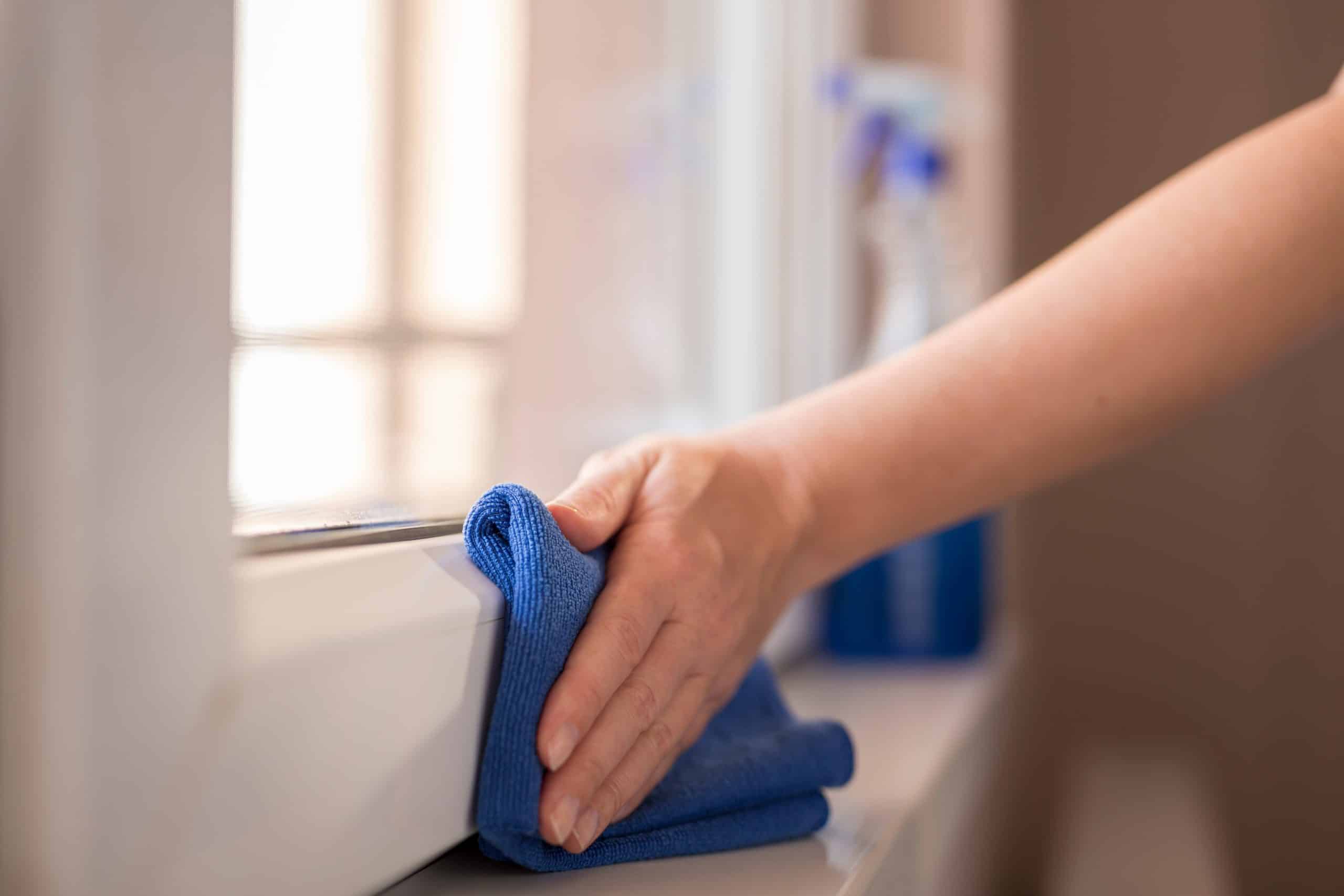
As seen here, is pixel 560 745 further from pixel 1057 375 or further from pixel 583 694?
pixel 1057 375

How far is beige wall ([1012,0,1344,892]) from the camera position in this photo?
57.7 inches

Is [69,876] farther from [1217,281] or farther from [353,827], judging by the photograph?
[1217,281]

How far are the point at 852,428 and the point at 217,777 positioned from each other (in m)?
0.31

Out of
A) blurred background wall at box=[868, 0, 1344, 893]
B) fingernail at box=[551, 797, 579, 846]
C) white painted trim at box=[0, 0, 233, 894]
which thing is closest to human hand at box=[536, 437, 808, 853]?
fingernail at box=[551, 797, 579, 846]

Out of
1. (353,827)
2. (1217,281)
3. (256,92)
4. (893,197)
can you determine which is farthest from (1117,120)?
(353,827)

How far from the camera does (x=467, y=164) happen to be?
0.62m

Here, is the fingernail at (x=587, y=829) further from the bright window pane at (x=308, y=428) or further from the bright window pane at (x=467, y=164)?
the bright window pane at (x=467, y=164)

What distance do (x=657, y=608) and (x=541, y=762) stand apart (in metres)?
0.07

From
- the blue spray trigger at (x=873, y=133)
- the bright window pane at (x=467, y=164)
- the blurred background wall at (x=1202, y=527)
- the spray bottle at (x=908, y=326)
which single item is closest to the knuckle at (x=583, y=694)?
the bright window pane at (x=467, y=164)

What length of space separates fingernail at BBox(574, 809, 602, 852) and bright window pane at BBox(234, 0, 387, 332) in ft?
0.66

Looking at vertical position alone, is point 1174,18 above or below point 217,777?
above

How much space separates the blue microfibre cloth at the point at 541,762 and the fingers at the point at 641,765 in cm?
2

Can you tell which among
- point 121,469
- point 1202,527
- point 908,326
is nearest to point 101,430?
point 121,469

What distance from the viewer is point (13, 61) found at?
0.25 m
